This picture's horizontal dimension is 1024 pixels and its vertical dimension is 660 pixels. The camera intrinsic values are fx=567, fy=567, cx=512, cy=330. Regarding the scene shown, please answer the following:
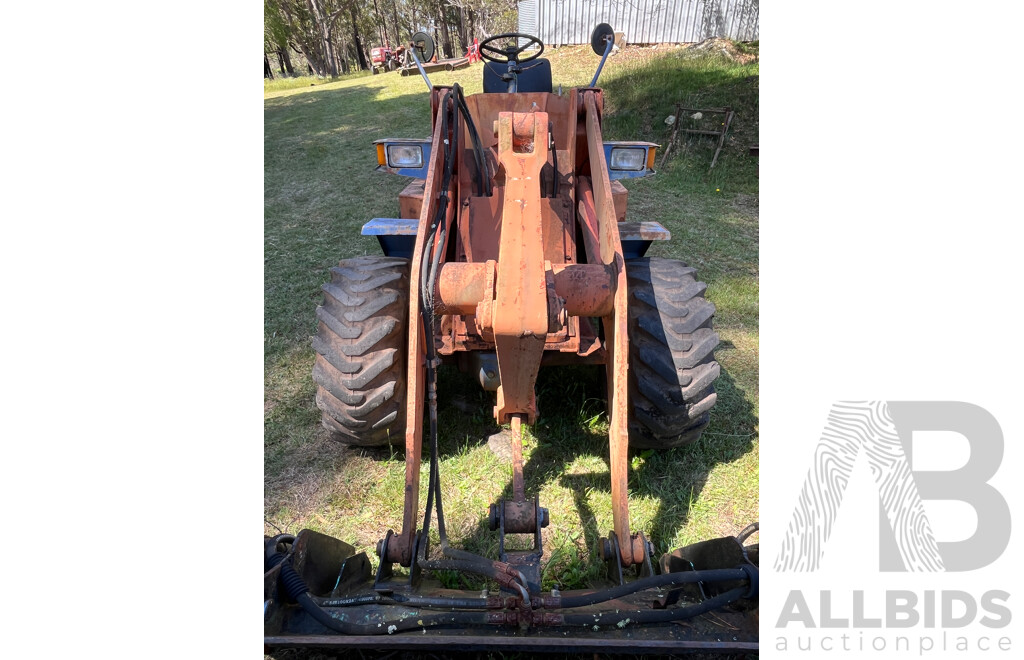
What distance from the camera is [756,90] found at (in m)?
10.6

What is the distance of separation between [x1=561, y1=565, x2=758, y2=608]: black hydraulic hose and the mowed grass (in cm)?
69

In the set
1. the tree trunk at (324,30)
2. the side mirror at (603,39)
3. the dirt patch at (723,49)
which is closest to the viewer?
the side mirror at (603,39)

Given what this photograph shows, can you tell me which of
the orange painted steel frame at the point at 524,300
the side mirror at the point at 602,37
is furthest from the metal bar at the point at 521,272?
the side mirror at the point at 602,37

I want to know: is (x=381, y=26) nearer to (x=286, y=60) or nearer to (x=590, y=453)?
(x=286, y=60)

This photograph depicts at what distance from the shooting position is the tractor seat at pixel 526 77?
412 cm

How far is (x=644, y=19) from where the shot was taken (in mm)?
15898

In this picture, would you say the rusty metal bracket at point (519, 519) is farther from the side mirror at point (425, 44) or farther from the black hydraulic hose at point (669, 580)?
the side mirror at point (425, 44)

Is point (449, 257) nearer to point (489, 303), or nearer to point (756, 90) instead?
point (489, 303)

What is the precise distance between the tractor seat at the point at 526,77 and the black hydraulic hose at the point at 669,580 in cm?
339

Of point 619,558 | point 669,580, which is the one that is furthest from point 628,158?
point 669,580

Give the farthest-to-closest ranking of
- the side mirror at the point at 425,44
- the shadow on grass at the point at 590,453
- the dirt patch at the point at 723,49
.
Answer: the dirt patch at the point at 723,49 → the side mirror at the point at 425,44 → the shadow on grass at the point at 590,453

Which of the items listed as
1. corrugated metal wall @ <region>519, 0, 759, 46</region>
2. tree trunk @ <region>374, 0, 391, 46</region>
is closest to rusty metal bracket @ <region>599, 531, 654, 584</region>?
corrugated metal wall @ <region>519, 0, 759, 46</region>

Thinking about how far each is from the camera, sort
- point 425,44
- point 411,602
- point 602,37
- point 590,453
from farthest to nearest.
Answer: point 425,44 → point 602,37 → point 590,453 → point 411,602

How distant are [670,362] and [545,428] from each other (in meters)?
0.97
